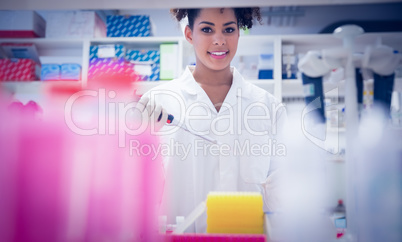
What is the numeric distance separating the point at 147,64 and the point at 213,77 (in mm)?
1502

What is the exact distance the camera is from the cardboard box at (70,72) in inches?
107

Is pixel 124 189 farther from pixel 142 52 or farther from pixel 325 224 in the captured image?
pixel 142 52

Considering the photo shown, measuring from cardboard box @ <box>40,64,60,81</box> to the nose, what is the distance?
2.06m

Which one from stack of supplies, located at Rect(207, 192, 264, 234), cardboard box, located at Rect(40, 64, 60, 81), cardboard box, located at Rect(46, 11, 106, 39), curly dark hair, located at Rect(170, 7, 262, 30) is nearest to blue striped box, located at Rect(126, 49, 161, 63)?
cardboard box, located at Rect(46, 11, 106, 39)

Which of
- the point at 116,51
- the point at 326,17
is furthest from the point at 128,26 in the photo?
the point at 326,17

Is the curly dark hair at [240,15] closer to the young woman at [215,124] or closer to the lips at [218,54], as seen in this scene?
the young woman at [215,124]

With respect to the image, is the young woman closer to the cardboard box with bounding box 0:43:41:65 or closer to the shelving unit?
the shelving unit

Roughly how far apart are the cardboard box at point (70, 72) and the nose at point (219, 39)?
6.25 feet

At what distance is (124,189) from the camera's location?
2.03 feet

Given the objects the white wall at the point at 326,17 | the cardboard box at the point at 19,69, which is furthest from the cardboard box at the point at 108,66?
the white wall at the point at 326,17

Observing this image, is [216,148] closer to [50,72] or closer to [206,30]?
[206,30]

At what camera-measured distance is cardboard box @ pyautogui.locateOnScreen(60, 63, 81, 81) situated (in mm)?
2719

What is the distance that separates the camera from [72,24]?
2871mm

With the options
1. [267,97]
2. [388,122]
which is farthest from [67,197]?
[267,97]
